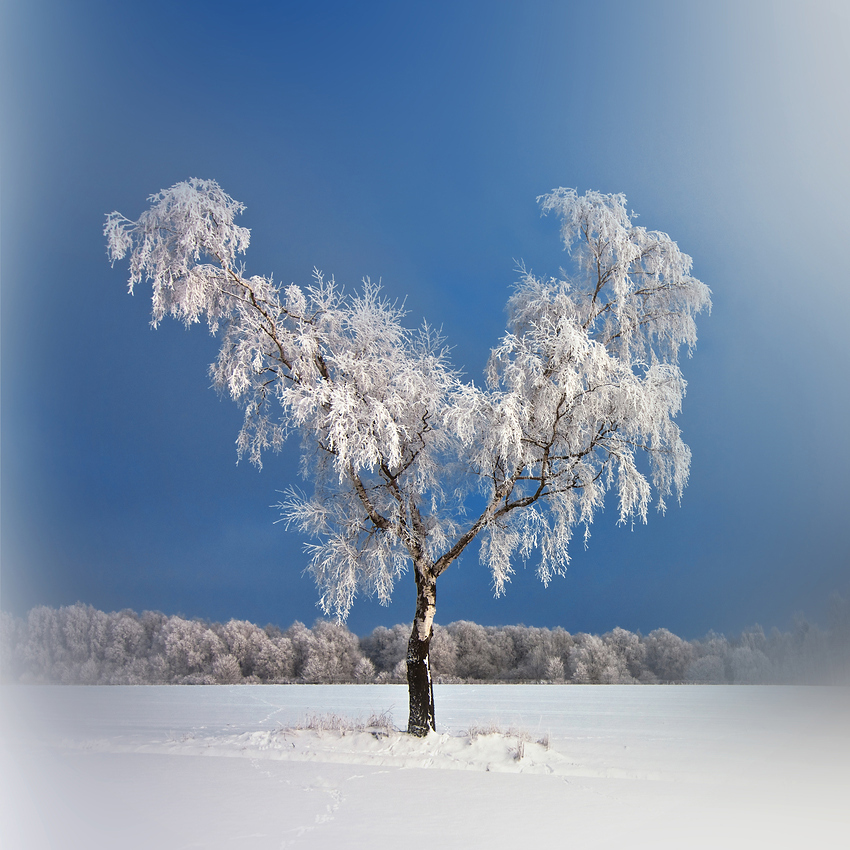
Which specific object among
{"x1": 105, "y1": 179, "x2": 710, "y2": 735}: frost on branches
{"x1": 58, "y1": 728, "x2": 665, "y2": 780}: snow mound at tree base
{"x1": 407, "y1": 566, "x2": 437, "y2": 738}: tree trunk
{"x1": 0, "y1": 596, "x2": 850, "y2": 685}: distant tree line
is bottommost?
{"x1": 0, "y1": 596, "x2": 850, "y2": 685}: distant tree line

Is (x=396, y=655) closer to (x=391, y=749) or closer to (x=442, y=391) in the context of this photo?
(x=391, y=749)

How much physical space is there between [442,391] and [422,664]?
3729 mm

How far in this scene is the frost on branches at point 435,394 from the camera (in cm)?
925

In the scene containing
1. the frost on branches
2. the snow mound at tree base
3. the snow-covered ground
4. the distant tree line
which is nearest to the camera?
the snow-covered ground

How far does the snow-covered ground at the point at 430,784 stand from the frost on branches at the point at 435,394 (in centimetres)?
184

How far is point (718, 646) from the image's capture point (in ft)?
107

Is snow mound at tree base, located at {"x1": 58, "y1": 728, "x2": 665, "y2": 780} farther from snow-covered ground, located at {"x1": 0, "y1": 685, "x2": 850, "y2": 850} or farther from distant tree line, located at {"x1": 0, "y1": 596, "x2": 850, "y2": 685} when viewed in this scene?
distant tree line, located at {"x1": 0, "y1": 596, "x2": 850, "y2": 685}

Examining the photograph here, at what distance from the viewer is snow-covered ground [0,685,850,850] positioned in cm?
522

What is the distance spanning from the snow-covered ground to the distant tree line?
1775 cm

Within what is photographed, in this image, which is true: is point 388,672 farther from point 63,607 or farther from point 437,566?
point 437,566

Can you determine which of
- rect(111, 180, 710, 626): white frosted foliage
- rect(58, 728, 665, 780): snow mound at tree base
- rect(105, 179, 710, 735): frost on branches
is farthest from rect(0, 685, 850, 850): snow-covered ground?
rect(111, 180, 710, 626): white frosted foliage

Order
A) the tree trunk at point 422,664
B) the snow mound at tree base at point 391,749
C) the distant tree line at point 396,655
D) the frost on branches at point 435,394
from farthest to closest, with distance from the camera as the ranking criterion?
the distant tree line at point 396,655, the tree trunk at point 422,664, the frost on branches at point 435,394, the snow mound at tree base at point 391,749

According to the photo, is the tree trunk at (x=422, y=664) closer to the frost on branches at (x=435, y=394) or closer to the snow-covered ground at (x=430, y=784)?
the frost on branches at (x=435, y=394)

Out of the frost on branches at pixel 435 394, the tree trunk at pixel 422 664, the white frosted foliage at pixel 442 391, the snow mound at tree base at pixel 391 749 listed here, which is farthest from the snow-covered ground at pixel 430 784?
the white frosted foliage at pixel 442 391
